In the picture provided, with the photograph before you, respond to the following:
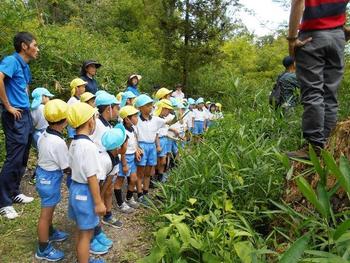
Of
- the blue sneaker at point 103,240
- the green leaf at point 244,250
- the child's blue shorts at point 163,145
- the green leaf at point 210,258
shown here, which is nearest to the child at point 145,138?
the child's blue shorts at point 163,145

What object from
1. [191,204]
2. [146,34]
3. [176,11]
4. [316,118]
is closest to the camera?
[316,118]

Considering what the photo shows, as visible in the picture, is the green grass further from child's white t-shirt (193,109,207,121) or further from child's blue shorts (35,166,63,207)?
Result: child's white t-shirt (193,109,207,121)

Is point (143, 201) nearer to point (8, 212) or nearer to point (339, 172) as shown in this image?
point (8, 212)

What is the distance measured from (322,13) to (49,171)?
283cm

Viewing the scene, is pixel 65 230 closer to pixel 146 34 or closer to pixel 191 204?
pixel 191 204

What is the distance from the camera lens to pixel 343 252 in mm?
1932

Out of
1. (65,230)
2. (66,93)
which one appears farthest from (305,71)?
(66,93)

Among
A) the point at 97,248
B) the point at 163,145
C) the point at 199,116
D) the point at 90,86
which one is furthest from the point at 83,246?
the point at 199,116

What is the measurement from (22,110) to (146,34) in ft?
52.2

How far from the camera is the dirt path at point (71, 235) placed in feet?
12.0

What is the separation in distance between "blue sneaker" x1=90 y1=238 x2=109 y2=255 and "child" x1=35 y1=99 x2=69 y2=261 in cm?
30

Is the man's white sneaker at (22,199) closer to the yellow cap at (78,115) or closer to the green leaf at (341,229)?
the yellow cap at (78,115)

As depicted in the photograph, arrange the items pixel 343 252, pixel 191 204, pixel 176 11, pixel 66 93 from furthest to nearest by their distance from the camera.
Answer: pixel 176 11 < pixel 66 93 < pixel 191 204 < pixel 343 252

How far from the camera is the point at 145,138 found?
533 centimetres
